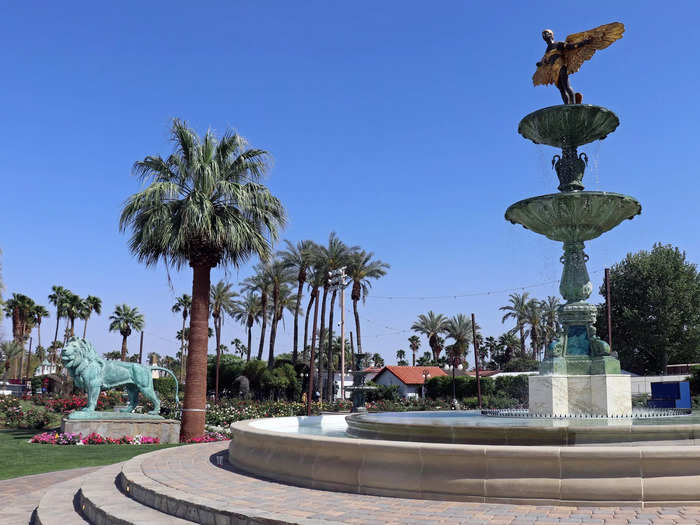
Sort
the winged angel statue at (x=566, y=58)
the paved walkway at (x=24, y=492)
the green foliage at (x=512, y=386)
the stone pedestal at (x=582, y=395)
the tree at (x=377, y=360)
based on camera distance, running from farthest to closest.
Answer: the tree at (x=377, y=360), the green foliage at (x=512, y=386), the winged angel statue at (x=566, y=58), the stone pedestal at (x=582, y=395), the paved walkway at (x=24, y=492)

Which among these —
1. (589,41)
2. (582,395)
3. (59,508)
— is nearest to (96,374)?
(59,508)

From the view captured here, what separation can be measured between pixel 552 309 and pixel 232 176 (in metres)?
57.7

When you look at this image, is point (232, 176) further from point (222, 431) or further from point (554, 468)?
point (554, 468)

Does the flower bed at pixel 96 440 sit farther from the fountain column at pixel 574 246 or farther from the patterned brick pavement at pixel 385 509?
the fountain column at pixel 574 246

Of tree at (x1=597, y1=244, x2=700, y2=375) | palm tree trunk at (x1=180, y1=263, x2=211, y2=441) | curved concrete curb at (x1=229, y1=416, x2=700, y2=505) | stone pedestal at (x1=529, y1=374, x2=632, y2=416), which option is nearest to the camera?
curved concrete curb at (x1=229, y1=416, x2=700, y2=505)

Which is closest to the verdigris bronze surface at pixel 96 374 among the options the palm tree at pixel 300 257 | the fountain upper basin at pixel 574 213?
the fountain upper basin at pixel 574 213

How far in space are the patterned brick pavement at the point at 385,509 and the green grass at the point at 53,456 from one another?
20.4ft

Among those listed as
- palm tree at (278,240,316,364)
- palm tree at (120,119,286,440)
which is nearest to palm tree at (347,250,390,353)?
palm tree at (278,240,316,364)

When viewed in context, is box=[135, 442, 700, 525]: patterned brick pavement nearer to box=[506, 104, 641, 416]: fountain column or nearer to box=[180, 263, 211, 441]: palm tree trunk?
box=[506, 104, 641, 416]: fountain column

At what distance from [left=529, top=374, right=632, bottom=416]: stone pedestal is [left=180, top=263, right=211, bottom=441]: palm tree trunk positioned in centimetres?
1042

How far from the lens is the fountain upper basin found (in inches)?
447

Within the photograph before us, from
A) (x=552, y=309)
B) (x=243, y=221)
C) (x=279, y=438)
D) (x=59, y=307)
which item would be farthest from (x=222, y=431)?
(x=59, y=307)

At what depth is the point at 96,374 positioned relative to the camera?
17.4m

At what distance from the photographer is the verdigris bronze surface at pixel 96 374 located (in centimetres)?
1719
